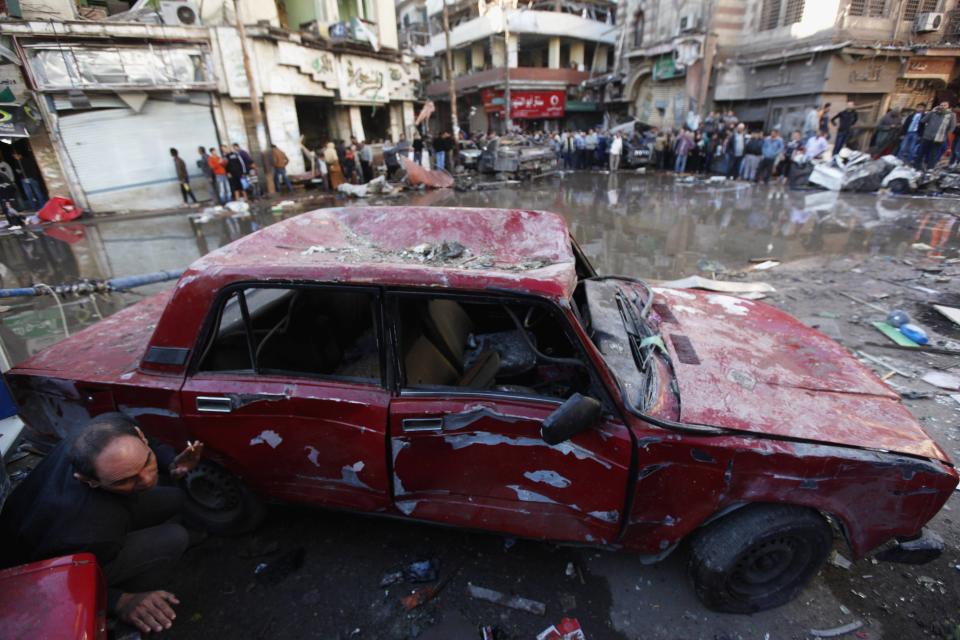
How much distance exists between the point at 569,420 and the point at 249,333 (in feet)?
5.37

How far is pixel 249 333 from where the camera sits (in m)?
2.35

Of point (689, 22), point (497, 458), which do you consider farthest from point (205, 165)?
point (689, 22)

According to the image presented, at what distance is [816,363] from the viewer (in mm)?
2520

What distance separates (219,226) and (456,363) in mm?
11571

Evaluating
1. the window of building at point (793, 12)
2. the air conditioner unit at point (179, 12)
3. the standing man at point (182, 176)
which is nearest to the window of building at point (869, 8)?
the window of building at point (793, 12)

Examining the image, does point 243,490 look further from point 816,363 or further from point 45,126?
point 45,126

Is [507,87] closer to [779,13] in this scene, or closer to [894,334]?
[779,13]

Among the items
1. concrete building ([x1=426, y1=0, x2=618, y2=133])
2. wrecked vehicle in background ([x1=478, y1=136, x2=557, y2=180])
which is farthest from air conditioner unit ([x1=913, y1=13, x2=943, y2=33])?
concrete building ([x1=426, y1=0, x2=618, y2=133])

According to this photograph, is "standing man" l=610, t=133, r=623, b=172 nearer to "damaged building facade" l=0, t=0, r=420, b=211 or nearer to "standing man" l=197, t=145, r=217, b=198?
"damaged building facade" l=0, t=0, r=420, b=211

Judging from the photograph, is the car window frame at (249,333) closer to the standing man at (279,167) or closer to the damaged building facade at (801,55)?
the standing man at (279,167)

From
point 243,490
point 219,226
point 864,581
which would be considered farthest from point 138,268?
point 864,581

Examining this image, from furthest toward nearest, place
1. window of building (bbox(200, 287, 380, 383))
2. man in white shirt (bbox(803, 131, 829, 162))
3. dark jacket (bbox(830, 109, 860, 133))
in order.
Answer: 1. dark jacket (bbox(830, 109, 860, 133))
2. man in white shirt (bbox(803, 131, 829, 162))
3. window of building (bbox(200, 287, 380, 383))

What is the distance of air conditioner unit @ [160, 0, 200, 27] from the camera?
47.1ft

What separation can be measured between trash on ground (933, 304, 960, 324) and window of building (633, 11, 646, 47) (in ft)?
82.5
